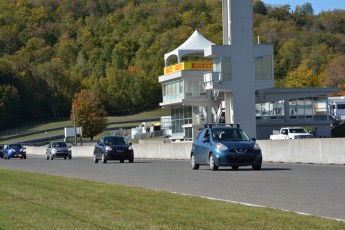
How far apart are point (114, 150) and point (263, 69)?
29440 mm

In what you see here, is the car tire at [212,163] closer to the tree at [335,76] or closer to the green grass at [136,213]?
the green grass at [136,213]

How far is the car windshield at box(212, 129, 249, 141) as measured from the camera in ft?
95.8

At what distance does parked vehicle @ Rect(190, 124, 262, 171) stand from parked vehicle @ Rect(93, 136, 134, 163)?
1386 centimetres

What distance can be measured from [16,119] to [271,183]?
447 feet

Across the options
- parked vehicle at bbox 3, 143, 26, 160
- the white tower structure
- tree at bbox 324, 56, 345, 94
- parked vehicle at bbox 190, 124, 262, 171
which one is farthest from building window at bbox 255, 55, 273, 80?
tree at bbox 324, 56, 345, 94

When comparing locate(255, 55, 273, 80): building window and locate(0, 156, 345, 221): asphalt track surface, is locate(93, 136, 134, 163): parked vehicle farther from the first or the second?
locate(255, 55, 273, 80): building window

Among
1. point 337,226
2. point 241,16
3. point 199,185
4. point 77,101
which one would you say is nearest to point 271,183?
point 199,185

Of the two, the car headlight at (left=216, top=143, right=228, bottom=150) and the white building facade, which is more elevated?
the white building facade

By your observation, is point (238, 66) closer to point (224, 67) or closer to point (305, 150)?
point (224, 67)

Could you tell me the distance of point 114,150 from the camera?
4388 centimetres

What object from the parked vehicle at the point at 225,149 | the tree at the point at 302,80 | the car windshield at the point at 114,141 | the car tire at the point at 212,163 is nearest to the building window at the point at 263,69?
the car windshield at the point at 114,141

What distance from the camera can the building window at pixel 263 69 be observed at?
7006 centimetres

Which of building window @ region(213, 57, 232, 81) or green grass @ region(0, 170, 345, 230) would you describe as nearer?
green grass @ region(0, 170, 345, 230)

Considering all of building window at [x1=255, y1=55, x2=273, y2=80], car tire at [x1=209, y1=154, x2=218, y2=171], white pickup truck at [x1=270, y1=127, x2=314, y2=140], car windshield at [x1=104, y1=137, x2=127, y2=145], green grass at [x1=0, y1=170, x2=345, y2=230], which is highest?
building window at [x1=255, y1=55, x2=273, y2=80]
